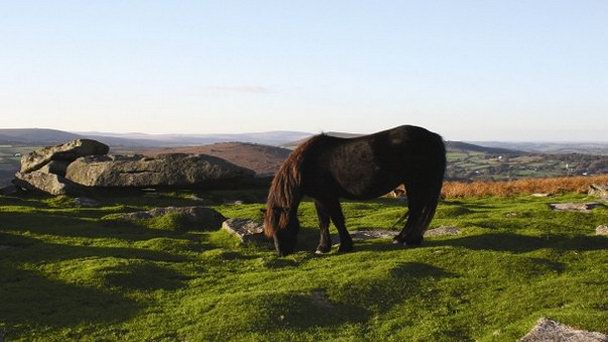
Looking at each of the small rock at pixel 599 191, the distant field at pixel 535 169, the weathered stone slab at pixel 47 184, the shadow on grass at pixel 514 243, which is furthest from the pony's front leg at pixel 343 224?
the distant field at pixel 535 169

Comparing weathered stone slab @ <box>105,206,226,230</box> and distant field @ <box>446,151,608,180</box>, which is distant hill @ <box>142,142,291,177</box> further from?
weathered stone slab @ <box>105,206,226,230</box>

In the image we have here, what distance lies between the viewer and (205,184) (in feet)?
102

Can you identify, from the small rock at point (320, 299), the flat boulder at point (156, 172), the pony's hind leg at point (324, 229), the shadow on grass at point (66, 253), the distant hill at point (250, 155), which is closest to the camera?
the small rock at point (320, 299)

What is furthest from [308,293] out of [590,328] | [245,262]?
[590,328]

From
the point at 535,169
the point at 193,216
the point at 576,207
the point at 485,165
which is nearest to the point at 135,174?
the point at 193,216

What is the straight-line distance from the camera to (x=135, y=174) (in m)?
30.6

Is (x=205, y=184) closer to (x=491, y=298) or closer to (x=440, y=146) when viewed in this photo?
(x=440, y=146)

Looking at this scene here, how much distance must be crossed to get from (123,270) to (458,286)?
7.56m

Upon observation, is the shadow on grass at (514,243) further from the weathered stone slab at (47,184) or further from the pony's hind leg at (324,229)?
the weathered stone slab at (47,184)

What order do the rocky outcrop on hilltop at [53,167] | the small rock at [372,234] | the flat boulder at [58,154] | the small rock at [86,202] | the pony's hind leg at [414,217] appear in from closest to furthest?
the pony's hind leg at [414,217] → the small rock at [372,234] → the small rock at [86,202] → the rocky outcrop on hilltop at [53,167] → the flat boulder at [58,154]

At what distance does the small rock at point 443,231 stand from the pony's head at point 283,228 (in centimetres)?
429

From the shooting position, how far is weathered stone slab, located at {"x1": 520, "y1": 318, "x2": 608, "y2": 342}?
8883 millimetres

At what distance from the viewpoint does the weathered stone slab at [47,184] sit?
28734 millimetres

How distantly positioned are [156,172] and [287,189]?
17299 mm
